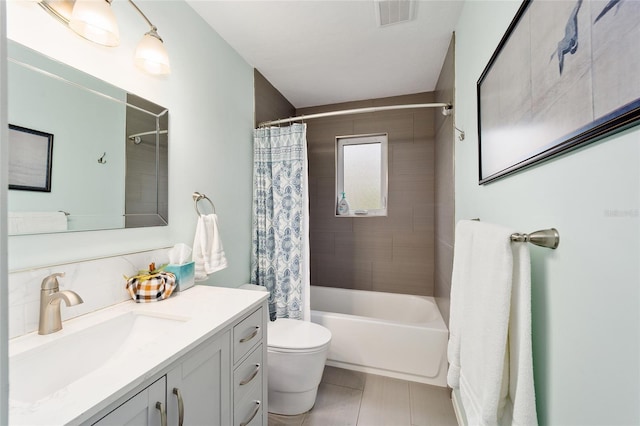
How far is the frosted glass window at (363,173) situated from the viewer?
9.12 feet

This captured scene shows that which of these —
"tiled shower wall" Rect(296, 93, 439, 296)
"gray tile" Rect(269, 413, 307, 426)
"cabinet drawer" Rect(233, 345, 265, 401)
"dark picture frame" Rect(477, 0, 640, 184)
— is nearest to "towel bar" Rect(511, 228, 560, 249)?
"dark picture frame" Rect(477, 0, 640, 184)

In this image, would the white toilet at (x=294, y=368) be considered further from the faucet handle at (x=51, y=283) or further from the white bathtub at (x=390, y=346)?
the faucet handle at (x=51, y=283)

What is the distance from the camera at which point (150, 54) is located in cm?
117

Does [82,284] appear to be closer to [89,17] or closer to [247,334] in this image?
[247,334]

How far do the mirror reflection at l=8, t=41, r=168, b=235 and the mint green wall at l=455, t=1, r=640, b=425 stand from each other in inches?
61.4

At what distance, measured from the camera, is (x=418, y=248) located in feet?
8.54

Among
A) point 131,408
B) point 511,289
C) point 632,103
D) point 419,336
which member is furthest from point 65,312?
point 419,336

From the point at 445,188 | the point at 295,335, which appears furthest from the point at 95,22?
the point at 445,188

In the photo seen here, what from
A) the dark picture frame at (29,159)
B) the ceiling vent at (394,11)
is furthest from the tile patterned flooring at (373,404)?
the ceiling vent at (394,11)

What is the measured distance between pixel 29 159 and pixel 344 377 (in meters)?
2.22

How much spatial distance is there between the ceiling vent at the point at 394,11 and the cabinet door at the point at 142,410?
202 centimetres

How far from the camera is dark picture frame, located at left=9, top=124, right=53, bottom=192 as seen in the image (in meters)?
0.81

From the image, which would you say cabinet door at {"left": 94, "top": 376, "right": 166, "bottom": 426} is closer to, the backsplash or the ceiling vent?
the backsplash

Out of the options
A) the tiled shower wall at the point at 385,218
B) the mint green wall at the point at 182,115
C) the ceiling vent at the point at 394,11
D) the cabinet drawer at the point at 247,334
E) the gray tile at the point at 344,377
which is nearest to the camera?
the mint green wall at the point at 182,115
